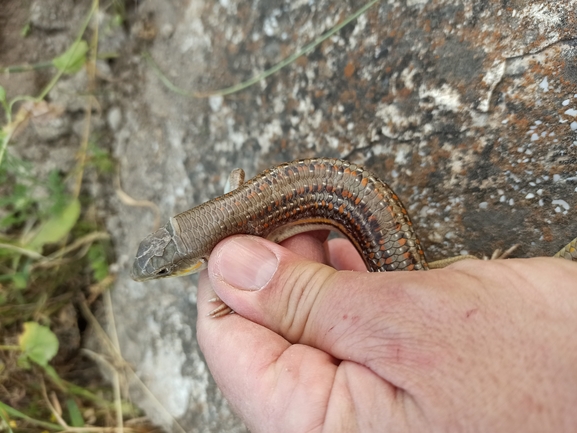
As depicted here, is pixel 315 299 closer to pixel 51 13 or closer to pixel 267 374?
pixel 267 374

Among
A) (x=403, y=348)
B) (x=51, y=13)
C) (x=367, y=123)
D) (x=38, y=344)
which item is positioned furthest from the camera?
(x=51, y=13)

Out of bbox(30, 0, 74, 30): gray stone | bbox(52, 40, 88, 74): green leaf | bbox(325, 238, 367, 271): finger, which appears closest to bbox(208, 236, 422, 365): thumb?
bbox(325, 238, 367, 271): finger

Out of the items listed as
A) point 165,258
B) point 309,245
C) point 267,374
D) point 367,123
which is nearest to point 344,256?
point 309,245

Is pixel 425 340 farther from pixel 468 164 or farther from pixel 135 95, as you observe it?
pixel 135 95

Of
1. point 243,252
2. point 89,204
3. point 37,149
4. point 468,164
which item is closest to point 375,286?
A: point 243,252

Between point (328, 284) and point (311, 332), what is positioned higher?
point (328, 284)

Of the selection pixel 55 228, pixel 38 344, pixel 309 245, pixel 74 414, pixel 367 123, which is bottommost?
pixel 74 414

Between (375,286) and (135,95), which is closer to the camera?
(375,286)
